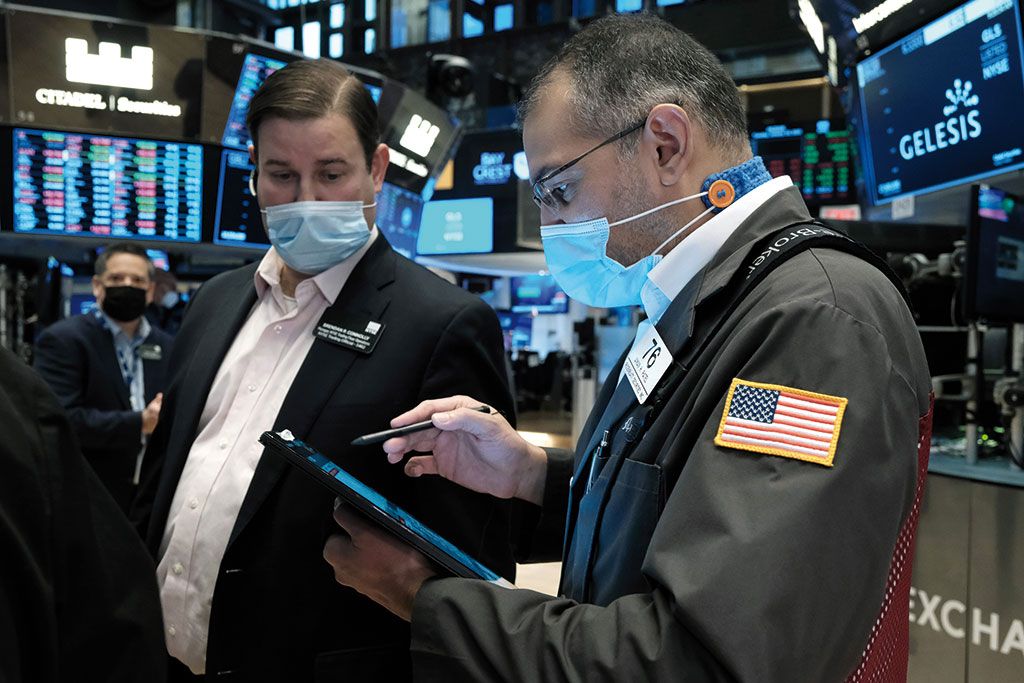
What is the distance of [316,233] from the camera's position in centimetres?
196

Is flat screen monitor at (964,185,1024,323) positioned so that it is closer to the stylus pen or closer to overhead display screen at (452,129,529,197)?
the stylus pen

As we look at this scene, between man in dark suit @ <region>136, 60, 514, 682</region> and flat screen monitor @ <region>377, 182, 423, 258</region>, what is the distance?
294cm

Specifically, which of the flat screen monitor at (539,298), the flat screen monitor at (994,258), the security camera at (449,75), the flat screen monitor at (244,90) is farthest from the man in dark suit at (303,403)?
the flat screen monitor at (539,298)

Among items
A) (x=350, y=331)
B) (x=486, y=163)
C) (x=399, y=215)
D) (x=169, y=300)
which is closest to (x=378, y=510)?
(x=350, y=331)

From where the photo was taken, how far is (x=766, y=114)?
8633mm

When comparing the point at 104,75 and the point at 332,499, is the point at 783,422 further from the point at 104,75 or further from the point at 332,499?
the point at 104,75

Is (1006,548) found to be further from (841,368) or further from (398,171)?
(398,171)

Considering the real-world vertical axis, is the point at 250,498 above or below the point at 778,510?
below

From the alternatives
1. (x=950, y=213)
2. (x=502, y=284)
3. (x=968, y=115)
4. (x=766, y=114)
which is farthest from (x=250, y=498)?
(x=502, y=284)

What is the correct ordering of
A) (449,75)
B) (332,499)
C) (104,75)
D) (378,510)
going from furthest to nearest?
(449,75) → (104,75) → (332,499) → (378,510)

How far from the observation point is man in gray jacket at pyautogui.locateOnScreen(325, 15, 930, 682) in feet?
3.04

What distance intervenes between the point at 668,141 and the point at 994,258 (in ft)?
7.94

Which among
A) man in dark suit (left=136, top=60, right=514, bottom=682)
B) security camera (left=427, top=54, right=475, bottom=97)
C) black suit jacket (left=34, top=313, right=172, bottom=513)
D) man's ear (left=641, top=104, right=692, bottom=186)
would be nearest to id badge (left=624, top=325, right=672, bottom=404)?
man's ear (left=641, top=104, right=692, bottom=186)

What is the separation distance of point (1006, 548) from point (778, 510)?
258 cm
